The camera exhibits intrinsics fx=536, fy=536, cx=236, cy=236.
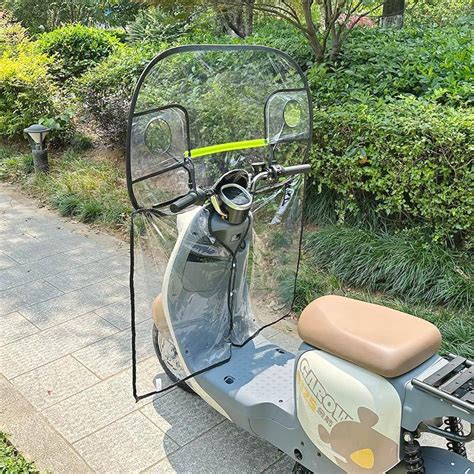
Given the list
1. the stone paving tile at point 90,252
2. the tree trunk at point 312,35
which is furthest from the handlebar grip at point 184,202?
the tree trunk at point 312,35

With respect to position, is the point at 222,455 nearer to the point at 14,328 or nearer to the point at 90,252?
the point at 14,328

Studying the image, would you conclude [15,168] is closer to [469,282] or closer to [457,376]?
[469,282]

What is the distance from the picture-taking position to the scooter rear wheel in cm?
259

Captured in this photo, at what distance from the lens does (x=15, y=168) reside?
6641 millimetres

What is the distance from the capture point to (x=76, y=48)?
8.82m

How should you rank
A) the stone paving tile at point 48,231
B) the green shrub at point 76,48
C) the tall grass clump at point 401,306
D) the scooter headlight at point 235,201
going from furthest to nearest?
the green shrub at point 76,48
the stone paving tile at point 48,231
the tall grass clump at point 401,306
the scooter headlight at point 235,201

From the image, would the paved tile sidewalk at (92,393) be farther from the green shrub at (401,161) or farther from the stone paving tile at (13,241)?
the green shrub at (401,161)

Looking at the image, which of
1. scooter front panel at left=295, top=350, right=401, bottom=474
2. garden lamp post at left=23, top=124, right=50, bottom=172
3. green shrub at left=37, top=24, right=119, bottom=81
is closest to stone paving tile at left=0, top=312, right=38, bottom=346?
scooter front panel at left=295, top=350, right=401, bottom=474

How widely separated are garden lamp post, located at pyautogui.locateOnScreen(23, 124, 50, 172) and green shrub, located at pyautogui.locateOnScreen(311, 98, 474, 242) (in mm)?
3483

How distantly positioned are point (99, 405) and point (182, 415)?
0.42 m

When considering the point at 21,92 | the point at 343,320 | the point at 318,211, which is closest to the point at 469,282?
the point at 318,211

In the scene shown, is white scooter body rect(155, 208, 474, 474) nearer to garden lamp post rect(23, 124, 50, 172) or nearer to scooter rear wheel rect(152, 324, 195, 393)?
scooter rear wheel rect(152, 324, 195, 393)

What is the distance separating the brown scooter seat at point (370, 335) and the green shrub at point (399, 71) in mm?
2553

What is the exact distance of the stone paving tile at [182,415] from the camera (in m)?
2.43
